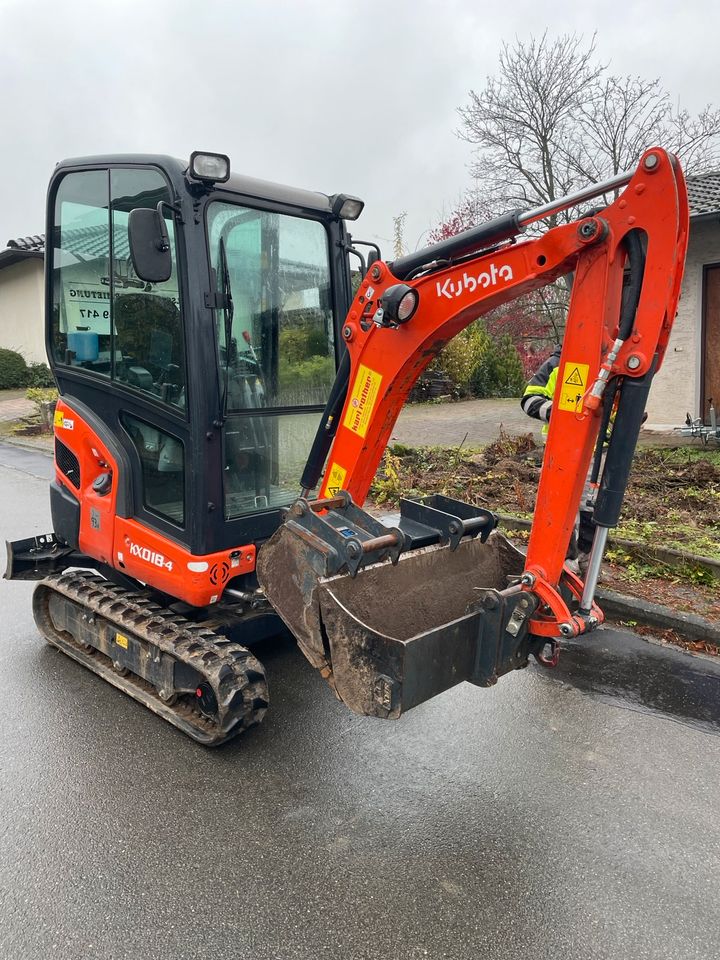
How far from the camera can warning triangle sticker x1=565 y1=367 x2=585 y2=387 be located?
2.80 meters

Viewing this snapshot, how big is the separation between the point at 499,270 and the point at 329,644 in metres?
1.68

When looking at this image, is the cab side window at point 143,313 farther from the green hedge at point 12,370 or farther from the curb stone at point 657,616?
the green hedge at point 12,370

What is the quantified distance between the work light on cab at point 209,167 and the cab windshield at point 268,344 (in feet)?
0.82

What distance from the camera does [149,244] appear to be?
10.6 ft

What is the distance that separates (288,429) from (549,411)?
1.93 metres

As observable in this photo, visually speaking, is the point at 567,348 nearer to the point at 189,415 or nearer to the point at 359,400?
the point at 359,400

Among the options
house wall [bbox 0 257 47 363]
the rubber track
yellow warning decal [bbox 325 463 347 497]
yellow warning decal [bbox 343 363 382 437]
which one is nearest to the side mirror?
yellow warning decal [bbox 343 363 382 437]

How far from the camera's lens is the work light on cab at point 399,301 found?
3125mm

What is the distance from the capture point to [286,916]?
249 cm

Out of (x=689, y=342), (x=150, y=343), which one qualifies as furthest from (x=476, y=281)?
(x=689, y=342)

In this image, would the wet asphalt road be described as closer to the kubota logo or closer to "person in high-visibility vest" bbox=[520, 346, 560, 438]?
"person in high-visibility vest" bbox=[520, 346, 560, 438]

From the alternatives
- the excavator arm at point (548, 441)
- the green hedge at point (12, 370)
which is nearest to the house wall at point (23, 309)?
the green hedge at point (12, 370)

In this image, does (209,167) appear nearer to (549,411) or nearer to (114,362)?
(114,362)

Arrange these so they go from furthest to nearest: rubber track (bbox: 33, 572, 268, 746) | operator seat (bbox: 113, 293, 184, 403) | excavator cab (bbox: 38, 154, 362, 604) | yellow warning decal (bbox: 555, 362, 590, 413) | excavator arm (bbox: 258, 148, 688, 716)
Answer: operator seat (bbox: 113, 293, 184, 403), excavator cab (bbox: 38, 154, 362, 604), rubber track (bbox: 33, 572, 268, 746), yellow warning decal (bbox: 555, 362, 590, 413), excavator arm (bbox: 258, 148, 688, 716)
